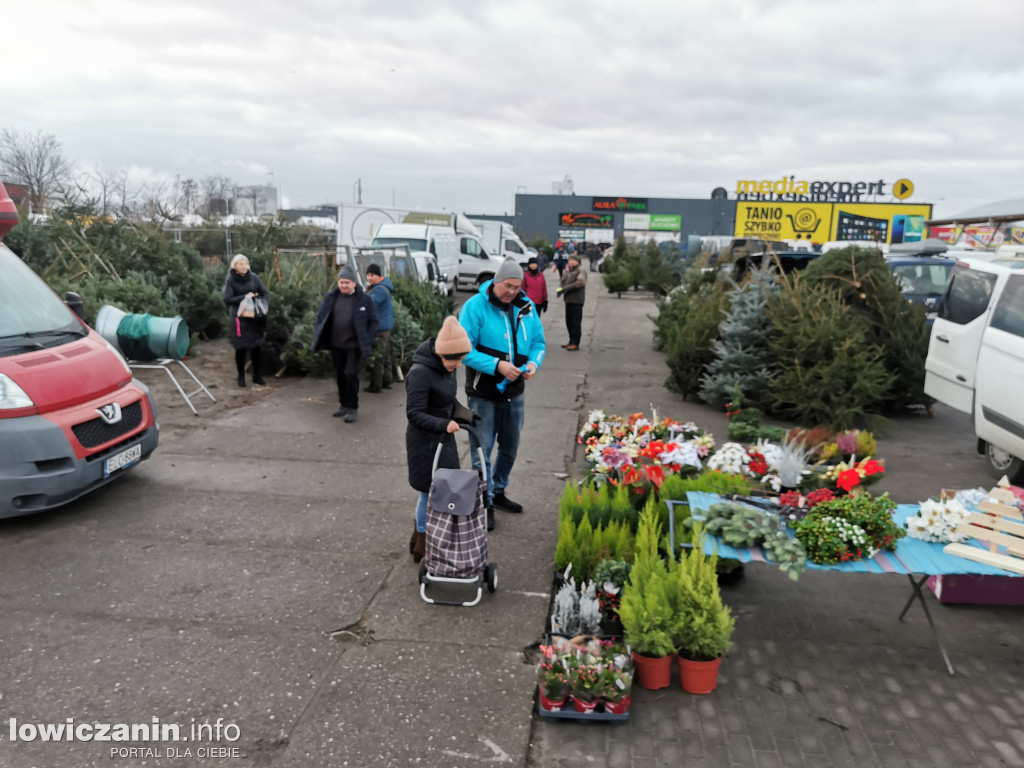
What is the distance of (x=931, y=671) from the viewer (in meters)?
3.78

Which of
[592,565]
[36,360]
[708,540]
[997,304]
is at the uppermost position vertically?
[997,304]

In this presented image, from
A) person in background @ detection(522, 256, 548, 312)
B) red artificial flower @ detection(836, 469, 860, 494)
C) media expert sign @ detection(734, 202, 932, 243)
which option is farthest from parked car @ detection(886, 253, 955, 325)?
media expert sign @ detection(734, 202, 932, 243)

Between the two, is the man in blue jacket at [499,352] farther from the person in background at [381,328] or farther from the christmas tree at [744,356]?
the christmas tree at [744,356]

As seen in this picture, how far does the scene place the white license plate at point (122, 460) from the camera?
5410 millimetres

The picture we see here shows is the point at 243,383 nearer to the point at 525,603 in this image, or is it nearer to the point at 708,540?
the point at 525,603

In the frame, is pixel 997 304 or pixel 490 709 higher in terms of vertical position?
pixel 997 304

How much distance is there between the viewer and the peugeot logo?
5359 millimetres

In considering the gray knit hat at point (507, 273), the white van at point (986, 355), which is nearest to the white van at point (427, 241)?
the white van at point (986, 355)

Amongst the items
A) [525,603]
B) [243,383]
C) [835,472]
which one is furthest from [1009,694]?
[243,383]

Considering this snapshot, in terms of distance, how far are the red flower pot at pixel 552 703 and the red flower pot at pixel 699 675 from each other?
61 centimetres

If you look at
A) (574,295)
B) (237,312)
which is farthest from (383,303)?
(574,295)

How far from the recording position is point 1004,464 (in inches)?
270

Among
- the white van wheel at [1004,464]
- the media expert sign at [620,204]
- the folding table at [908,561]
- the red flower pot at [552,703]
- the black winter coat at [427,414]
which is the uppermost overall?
the media expert sign at [620,204]

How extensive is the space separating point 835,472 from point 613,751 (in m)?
2.58
